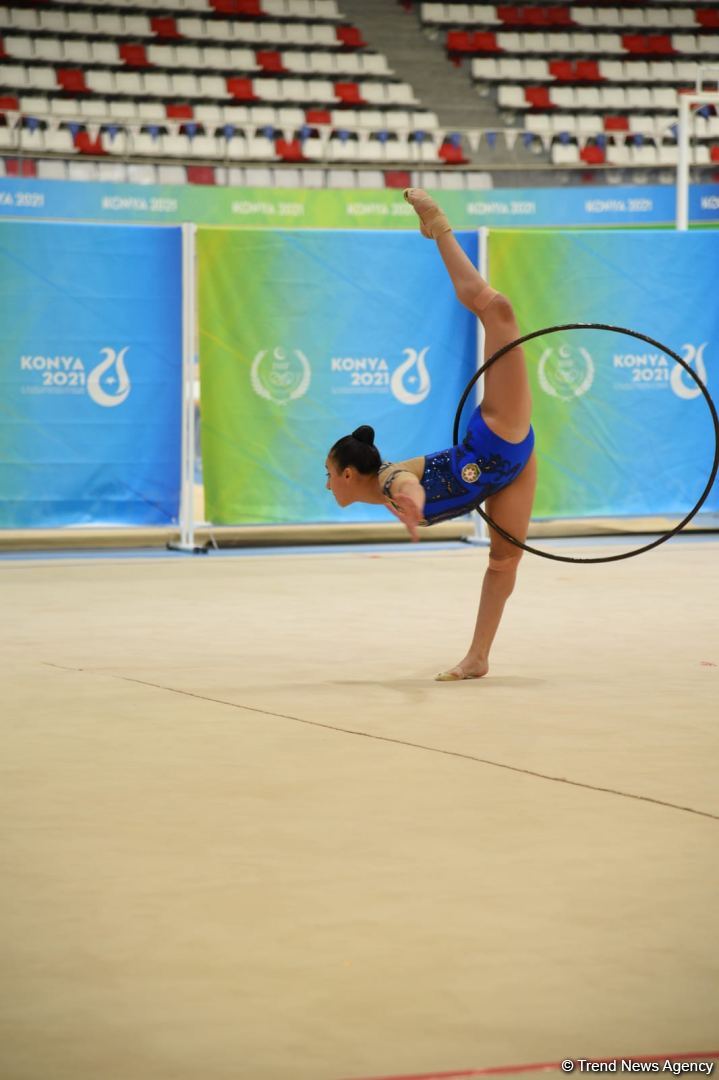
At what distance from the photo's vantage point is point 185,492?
948 cm

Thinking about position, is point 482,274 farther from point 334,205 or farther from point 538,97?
point 538,97

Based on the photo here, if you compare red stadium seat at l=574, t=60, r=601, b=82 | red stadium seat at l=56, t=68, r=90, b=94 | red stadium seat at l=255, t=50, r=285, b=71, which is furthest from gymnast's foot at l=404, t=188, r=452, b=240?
red stadium seat at l=574, t=60, r=601, b=82

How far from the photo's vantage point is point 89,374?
9281mm

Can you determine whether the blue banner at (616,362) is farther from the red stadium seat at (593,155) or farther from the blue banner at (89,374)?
the red stadium seat at (593,155)

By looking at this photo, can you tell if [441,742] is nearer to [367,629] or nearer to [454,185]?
[367,629]

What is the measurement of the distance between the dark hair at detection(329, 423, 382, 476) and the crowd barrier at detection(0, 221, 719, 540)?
14.0 ft

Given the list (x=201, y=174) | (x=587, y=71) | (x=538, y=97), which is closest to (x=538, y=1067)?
(x=201, y=174)

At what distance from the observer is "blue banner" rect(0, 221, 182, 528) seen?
913 centimetres

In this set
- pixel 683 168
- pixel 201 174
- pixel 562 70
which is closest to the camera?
pixel 683 168

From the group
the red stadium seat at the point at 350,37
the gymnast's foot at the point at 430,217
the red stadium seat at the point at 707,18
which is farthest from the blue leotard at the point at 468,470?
the red stadium seat at the point at 707,18

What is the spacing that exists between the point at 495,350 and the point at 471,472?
470 mm

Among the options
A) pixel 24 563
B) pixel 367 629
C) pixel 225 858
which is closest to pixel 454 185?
pixel 24 563

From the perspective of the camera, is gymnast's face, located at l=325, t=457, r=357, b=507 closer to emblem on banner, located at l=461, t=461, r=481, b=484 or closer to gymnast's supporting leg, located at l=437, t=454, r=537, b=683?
emblem on banner, located at l=461, t=461, r=481, b=484

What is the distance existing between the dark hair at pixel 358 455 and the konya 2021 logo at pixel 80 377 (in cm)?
436
